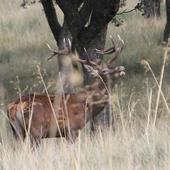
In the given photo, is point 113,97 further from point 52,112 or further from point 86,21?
point 86,21

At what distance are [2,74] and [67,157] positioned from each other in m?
12.8

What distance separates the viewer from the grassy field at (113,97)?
211 inches

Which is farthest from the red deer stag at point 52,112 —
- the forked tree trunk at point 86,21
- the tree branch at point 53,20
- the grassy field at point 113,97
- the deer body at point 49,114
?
the tree branch at point 53,20

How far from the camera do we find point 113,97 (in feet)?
23.5

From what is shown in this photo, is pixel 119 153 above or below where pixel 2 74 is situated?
above

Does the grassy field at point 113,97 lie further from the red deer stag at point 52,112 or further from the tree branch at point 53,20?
the tree branch at point 53,20

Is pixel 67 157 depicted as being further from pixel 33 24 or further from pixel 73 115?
pixel 33 24

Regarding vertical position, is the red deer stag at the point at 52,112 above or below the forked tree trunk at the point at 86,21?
below

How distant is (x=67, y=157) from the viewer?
5586mm

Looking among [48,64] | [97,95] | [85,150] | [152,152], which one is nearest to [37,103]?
[97,95]

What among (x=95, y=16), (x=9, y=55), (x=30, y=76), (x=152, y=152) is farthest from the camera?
(x=9, y=55)

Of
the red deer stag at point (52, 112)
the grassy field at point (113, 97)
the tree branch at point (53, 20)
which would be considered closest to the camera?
the grassy field at point (113, 97)

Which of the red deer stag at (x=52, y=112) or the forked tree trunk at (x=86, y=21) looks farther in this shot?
the forked tree trunk at (x=86, y=21)

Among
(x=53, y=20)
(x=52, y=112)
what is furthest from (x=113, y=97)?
(x=53, y=20)
